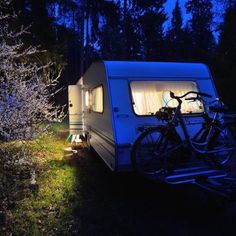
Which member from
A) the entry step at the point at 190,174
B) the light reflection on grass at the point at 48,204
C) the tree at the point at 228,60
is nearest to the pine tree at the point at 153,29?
the tree at the point at 228,60

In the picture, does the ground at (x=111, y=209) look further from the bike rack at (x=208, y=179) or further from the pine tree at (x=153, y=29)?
the pine tree at (x=153, y=29)

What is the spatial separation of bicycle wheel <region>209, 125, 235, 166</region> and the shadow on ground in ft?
2.03

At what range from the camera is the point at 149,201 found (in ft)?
15.9

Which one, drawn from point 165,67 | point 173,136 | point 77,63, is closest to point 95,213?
point 173,136

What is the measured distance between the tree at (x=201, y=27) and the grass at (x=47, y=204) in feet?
70.4

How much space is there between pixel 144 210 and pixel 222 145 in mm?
1500

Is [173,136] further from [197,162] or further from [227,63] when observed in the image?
[227,63]

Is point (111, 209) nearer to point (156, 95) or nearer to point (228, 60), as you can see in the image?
point (156, 95)

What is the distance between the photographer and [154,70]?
17.6ft

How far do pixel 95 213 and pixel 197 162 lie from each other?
5.32 ft

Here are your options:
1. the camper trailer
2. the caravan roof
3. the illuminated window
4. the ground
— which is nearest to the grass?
the ground

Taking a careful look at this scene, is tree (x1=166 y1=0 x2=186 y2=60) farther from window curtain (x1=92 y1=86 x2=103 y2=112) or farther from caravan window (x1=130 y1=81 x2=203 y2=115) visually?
caravan window (x1=130 y1=81 x2=203 y2=115)

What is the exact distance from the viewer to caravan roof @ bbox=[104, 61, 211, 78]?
521 centimetres

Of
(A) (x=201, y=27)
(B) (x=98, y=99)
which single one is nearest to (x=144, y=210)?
(B) (x=98, y=99)
